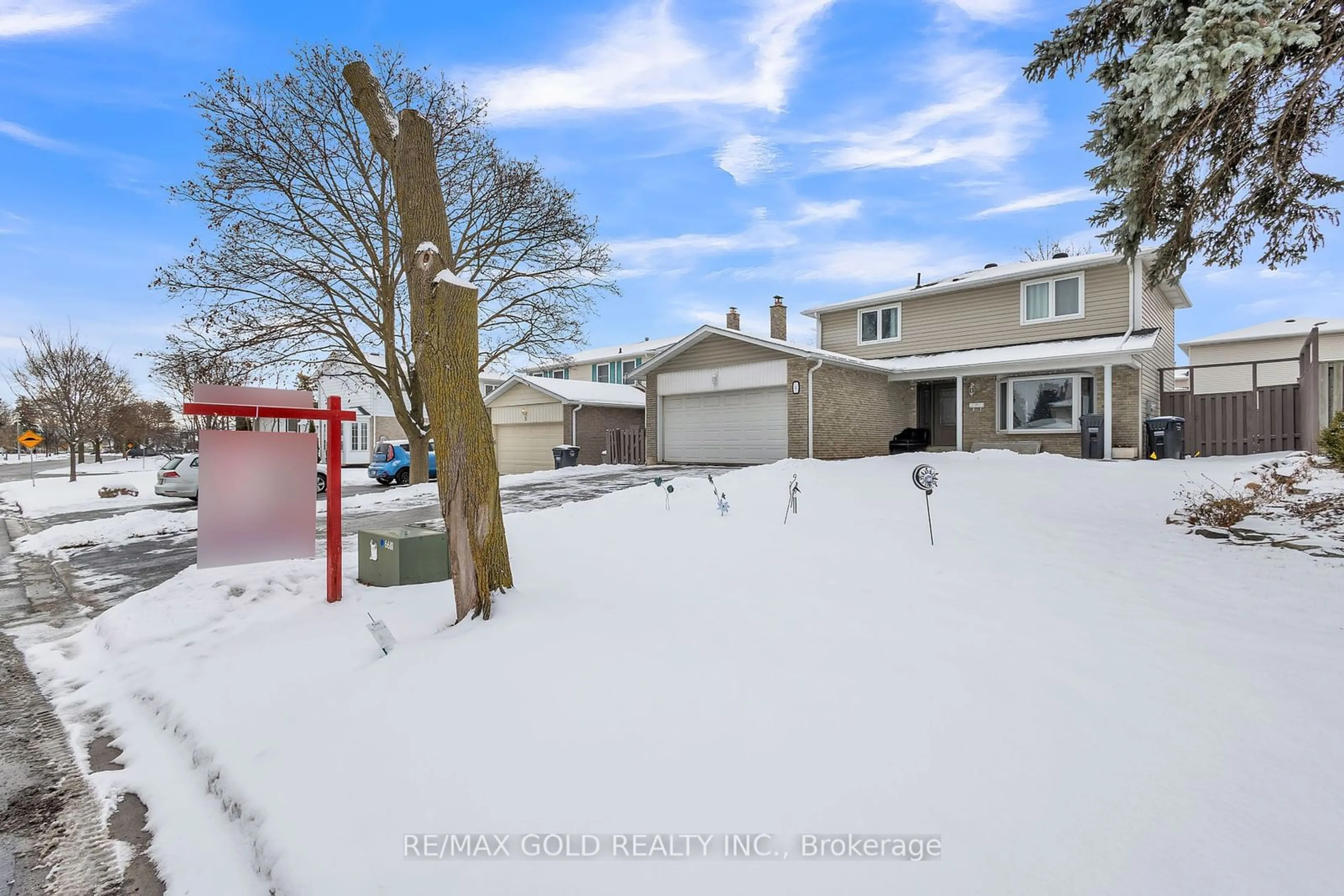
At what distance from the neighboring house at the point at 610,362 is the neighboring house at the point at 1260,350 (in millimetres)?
22764

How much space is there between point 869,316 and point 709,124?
9579 mm

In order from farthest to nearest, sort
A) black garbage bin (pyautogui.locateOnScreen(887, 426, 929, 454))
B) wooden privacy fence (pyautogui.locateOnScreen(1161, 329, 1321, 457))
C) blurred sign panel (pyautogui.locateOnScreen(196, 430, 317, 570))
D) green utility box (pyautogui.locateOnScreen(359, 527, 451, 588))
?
black garbage bin (pyautogui.locateOnScreen(887, 426, 929, 454)), wooden privacy fence (pyautogui.locateOnScreen(1161, 329, 1321, 457)), green utility box (pyautogui.locateOnScreen(359, 527, 451, 588)), blurred sign panel (pyautogui.locateOnScreen(196, 430, 317, 570))

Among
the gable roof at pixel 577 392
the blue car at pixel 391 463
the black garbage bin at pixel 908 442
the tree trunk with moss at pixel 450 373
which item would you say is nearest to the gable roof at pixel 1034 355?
the black garbage bin at pixel 908 442

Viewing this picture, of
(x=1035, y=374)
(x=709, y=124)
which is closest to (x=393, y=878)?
(x=709, y=124)

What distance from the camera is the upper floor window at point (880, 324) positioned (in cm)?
1942

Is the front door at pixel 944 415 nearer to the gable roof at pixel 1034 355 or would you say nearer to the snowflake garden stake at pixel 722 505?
the gable roof at pixel 1034 355

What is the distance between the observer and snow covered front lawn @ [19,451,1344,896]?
2098mm

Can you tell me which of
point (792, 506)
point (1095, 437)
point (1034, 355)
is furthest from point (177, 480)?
point (1095, 437)

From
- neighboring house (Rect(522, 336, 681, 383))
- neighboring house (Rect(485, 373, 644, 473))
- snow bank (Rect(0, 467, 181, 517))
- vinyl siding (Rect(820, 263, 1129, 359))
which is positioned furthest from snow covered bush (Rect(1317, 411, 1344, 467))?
neighboring house (Rect(522, 336, 681, 383))

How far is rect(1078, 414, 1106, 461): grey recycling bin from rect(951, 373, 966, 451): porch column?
2.99 metres

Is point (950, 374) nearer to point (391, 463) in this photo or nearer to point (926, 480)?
point (926, 480)

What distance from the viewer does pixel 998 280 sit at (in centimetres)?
1723

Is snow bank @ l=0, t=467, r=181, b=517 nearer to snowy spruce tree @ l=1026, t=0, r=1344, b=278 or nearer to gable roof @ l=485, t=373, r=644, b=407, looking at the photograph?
gable roof @ l=485, t=373, r=644, b=407

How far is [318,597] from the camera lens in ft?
18.7
